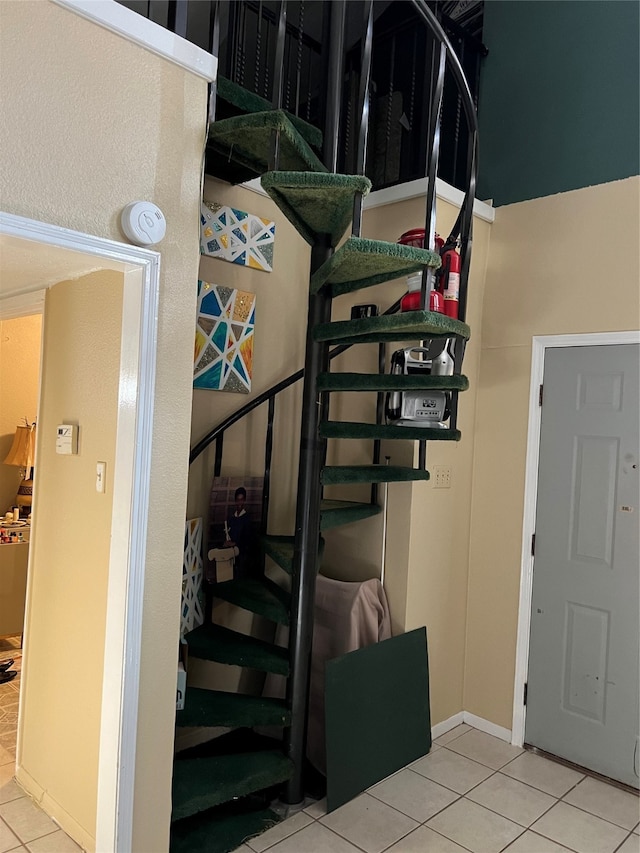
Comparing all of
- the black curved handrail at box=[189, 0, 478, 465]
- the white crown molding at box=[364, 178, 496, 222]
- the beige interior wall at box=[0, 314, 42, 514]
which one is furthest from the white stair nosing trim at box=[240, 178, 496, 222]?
the beige interior wall at box=[0, 314, 42, 514]

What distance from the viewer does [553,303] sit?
322 centimetres

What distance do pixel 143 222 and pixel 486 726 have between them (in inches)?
119

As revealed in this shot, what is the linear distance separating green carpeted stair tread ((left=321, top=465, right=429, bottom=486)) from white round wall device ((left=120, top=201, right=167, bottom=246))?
3.82ft

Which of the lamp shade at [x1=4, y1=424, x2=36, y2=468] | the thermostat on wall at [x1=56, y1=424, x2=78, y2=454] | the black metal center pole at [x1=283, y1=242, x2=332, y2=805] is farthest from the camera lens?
the lamp shade at [x1=4, y1=424, x2=36, y2=468]

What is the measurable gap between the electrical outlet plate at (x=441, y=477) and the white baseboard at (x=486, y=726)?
127 centimetres

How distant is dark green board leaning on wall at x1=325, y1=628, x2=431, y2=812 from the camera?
2711mm

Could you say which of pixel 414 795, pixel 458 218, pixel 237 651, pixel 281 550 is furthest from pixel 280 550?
pixel 458 218

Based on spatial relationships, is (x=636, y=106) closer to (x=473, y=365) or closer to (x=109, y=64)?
(x=473, y=365)

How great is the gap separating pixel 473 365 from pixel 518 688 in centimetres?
170

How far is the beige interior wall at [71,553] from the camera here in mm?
2260

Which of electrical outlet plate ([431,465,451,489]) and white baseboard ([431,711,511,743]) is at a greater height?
electrical outlet plate ([431,465,451,489])

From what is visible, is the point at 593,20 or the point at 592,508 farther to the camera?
the point at 593,20

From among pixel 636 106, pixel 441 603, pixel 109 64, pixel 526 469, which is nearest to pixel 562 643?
pixel 441 603

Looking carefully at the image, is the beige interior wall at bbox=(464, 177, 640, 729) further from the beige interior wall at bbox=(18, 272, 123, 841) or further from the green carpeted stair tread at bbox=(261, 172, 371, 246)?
the beige interior wall at bbox=(18, 272, 123, 841)
